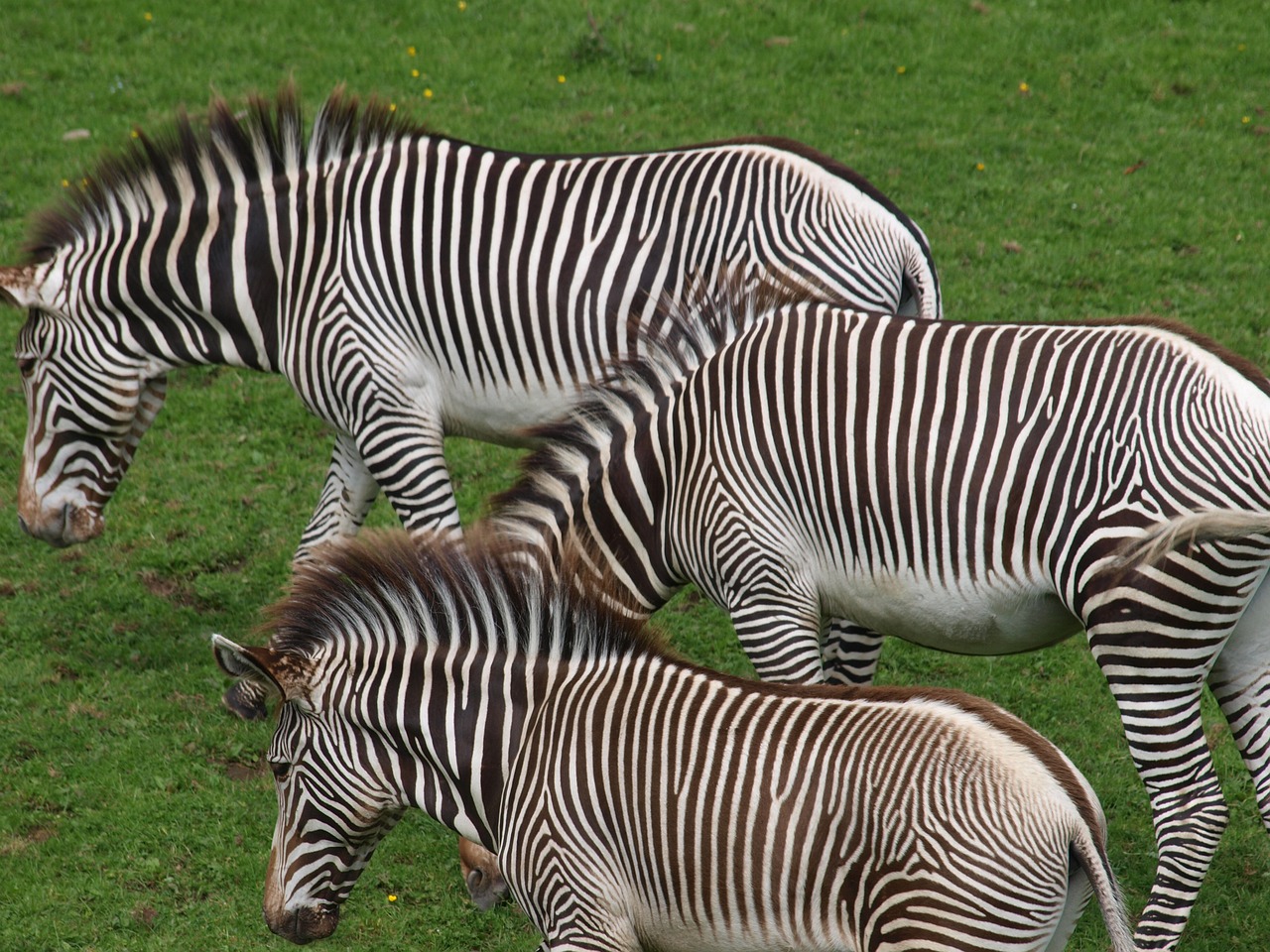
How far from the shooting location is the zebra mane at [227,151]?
7.53 m

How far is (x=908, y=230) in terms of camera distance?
7.34 meters

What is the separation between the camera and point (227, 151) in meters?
7.56

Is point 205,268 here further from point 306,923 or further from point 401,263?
point 306,923

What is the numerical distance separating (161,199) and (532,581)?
12.7 ft

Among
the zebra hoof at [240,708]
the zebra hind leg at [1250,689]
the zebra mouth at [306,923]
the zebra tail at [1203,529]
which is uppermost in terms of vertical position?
the zebra tail at [1203,529]

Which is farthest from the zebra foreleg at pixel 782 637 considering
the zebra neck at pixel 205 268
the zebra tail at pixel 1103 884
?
the zebra neck at pixel 205 268

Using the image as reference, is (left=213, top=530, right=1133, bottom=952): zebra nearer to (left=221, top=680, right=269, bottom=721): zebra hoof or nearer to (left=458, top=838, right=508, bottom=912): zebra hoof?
(left=458, top=838, right=508, bottom=912): zebra hoof

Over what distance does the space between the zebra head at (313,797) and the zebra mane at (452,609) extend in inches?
7.3

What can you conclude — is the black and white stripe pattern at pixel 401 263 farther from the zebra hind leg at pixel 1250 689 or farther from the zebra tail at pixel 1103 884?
the zebra tail at pixel 1103 884

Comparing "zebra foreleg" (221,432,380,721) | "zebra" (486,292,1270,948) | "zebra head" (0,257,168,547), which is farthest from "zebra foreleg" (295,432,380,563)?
"zebra" (486,292,1270,948)

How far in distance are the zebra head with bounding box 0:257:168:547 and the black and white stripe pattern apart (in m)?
0.01

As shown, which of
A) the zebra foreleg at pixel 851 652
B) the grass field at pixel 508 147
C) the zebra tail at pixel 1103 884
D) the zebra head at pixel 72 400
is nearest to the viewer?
the zebra tail at pixel 1103 884

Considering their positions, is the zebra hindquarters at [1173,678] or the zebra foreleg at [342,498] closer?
the zebra hindquarters at [1173,678]

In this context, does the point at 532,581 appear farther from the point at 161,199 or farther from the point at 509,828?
the point at 161,199
